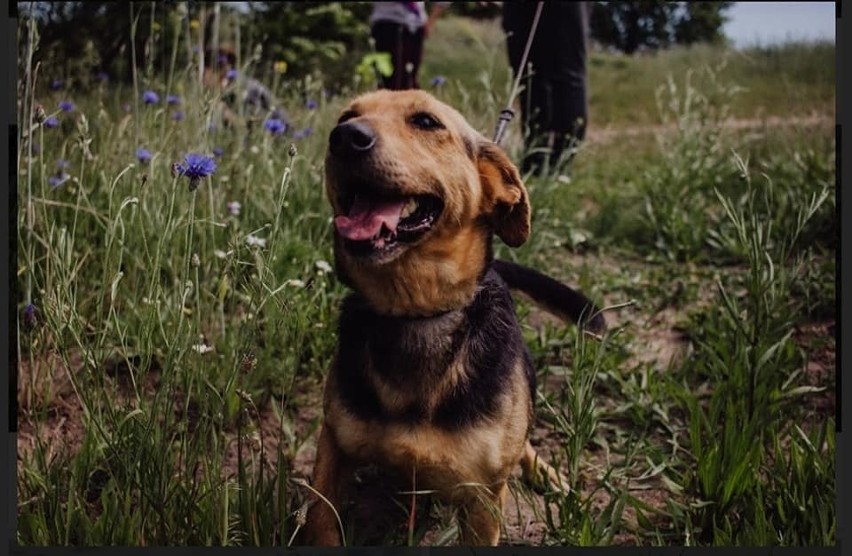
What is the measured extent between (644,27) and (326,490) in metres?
9.87

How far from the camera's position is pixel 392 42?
19.5 feet

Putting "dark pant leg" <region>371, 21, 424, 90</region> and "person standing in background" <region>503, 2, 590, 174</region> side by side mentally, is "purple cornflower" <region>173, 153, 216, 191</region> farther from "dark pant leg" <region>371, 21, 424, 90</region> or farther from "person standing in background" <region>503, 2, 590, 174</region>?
"dark pant leg" <region>371, 21, 424, 90</region>

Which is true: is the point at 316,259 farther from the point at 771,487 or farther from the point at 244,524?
the point at 771,487

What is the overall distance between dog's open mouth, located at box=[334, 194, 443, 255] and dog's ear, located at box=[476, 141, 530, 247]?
0.89ft

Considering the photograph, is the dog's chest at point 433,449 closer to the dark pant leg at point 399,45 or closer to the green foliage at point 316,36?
the dark pant leg at point 399,45

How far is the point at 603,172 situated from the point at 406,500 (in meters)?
5.63

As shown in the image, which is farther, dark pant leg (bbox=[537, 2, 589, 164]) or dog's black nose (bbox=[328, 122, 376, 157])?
dark pant leg (bbox=[537, 2, 589, 164])

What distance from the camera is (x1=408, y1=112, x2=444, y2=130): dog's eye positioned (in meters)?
2.22

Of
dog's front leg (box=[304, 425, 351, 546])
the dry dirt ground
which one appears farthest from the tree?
dog's front leg (box=[304, 425, 351, 546])

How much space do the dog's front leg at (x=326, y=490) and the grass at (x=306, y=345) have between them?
0.07 m

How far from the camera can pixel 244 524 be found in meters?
1.86

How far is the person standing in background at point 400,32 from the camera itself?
5.74m

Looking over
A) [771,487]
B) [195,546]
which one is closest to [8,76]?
[195,546]

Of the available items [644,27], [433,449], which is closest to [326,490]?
[433,449]
